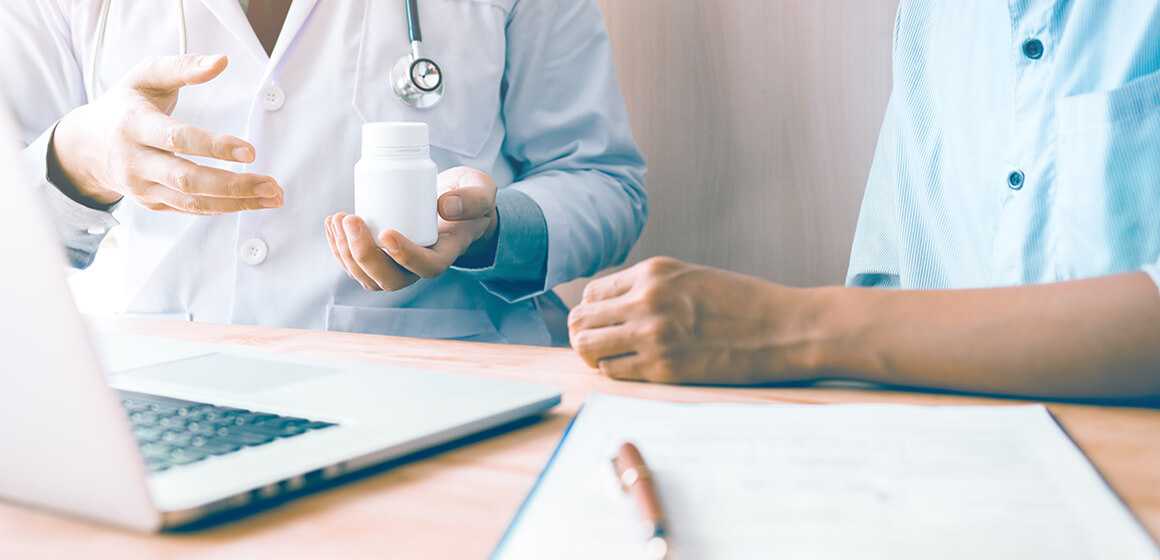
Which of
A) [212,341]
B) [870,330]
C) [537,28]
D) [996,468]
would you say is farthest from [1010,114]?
[212,341]

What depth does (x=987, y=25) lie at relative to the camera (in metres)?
0.84

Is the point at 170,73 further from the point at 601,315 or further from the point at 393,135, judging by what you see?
the point at 601,315

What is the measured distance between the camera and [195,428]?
459 millimetres

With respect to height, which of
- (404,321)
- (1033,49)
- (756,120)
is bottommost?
(404,321)

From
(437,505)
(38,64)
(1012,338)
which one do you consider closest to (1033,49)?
(1012,338)

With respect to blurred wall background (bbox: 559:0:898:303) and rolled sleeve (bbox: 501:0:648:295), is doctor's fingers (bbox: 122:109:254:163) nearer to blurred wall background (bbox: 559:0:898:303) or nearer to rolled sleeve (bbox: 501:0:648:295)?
rolled sleeve (bbox: 501:0:648:295)

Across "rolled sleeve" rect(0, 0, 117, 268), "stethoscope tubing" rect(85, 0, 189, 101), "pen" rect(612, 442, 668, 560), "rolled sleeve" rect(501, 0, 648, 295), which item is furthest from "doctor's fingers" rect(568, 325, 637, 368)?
"rolled sleeve" rect(0, 0, 117, 268)

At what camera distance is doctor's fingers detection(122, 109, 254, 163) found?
69 cm

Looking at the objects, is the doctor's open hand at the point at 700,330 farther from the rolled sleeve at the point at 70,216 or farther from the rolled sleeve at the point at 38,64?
the rolled sleeve at the point at 38,64

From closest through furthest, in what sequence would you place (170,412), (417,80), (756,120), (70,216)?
(170,412)
(70,216)
(417,80)
(756,120)

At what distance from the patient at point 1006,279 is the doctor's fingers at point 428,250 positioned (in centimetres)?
14

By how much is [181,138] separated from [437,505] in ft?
1.43

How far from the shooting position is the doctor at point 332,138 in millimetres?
1034

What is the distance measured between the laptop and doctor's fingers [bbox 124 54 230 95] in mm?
218
